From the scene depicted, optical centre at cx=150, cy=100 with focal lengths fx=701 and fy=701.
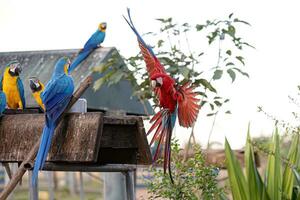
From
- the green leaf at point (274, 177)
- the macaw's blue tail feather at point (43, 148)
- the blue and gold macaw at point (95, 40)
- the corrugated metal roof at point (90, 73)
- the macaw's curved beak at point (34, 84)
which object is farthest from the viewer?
the corrugated metal roof at point (90, 73)

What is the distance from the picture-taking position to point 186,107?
2.70m

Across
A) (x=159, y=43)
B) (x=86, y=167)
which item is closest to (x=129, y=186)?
(x=86, y=167)

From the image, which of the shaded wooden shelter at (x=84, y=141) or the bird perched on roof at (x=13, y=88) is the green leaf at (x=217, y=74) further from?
the shaded wooden shelter at (x=84, y=141)

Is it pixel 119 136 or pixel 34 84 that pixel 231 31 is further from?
pixel 119 136

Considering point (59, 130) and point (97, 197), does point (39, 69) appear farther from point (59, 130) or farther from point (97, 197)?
point (59, 130)

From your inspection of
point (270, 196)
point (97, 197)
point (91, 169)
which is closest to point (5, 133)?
point (91, 169)

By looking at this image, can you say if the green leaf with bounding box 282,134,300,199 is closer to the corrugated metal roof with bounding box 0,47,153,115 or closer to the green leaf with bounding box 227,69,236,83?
the green leaf with bounding box 227,69,236,83

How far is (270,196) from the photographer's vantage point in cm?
386

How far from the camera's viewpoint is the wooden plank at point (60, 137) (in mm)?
2641

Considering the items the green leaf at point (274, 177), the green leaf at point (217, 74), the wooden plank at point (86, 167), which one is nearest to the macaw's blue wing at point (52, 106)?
the wooden plank at point (86, 167)

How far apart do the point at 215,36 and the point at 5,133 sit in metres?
2.18

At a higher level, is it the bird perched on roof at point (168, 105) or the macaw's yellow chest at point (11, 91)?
the macaw's yellow chest at point (11, 91)

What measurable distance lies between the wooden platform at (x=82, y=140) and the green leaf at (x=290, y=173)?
1.19m

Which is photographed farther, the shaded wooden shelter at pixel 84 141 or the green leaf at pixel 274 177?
the green leaf at pixel 274 177
